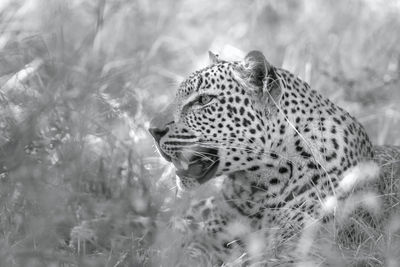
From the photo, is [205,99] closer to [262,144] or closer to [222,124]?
[222,124]

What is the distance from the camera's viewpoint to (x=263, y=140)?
17.3 feet

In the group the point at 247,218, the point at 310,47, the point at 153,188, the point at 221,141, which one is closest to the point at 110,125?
the point at 153,188

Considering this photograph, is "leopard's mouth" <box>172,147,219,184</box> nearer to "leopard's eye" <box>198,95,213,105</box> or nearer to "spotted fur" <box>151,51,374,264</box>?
Result: "spotted fur" <box>151,51,374,264</box>

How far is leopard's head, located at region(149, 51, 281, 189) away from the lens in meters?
5.31

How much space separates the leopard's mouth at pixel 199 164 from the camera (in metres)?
5.36

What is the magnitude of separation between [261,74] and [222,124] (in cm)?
43

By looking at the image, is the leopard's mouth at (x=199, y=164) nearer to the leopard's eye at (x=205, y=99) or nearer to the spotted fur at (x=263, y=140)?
Answer: the spotted fur at (x=263, y=140)

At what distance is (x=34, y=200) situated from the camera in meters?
3.53

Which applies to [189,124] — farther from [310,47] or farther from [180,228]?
[310,47]

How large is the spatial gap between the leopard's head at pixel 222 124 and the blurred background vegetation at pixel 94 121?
0.84 ft

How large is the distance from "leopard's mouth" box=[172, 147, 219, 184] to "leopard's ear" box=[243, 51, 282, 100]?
0.53m

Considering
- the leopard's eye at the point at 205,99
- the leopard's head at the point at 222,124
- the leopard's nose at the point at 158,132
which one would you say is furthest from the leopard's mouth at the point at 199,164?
the leopard's eye at the point at 205,99

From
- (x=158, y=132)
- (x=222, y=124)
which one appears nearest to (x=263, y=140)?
(x=222, y=124)

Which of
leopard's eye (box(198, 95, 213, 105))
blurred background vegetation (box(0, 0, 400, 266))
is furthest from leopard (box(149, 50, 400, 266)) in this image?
blurred background vegetation (box(0, 0, 400, 266))
